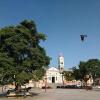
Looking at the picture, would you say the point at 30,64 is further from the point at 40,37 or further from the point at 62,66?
the point at 62,66

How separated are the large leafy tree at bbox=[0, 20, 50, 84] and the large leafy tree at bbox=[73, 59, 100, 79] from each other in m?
66.1

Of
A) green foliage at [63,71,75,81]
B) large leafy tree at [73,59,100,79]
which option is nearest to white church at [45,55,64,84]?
green foliage at [63,71,75,81]

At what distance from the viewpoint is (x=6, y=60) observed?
45375 millimetres

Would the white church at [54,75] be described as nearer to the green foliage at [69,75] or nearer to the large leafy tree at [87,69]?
the green foliage at [69,75]

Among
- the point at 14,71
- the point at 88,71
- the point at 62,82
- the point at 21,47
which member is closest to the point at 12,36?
the point at 21,47

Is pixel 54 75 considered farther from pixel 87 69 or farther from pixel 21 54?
pixel 21 54

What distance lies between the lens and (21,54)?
4738 cm

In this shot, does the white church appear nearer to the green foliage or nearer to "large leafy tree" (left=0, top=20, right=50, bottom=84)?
the green foliage

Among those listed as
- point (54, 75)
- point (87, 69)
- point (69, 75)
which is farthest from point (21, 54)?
point (54, 75)

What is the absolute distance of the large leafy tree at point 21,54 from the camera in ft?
149

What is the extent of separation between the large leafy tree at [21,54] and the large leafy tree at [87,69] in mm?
66112

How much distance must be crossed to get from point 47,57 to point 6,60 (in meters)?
7.06

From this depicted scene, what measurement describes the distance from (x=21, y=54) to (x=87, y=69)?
68.7 metres

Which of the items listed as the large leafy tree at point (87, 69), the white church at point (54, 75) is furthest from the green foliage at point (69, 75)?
the white church at point (54, 75)
